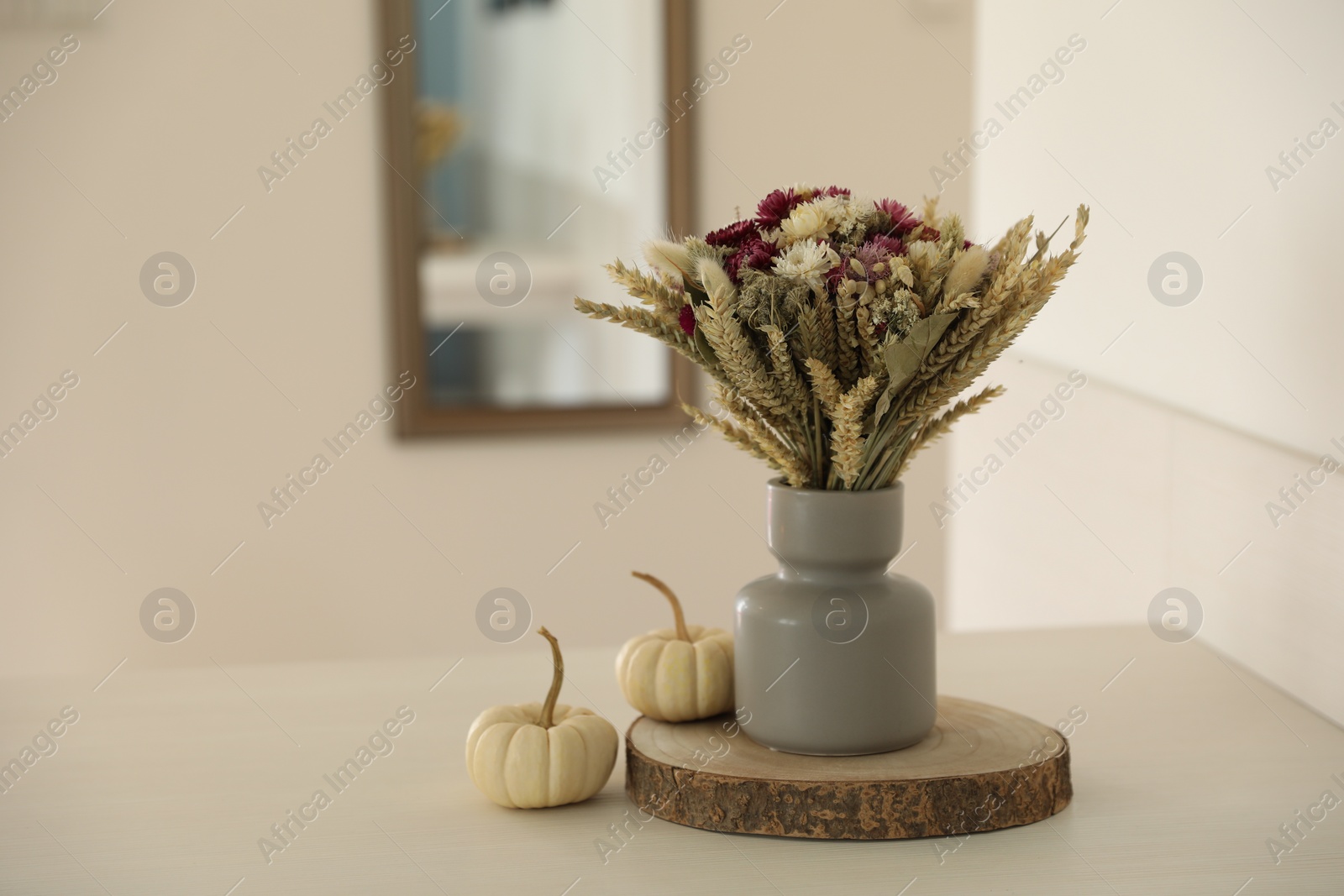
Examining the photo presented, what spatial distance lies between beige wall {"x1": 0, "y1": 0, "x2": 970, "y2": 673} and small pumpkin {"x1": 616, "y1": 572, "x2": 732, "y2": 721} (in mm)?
1944

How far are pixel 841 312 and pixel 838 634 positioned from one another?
248mm

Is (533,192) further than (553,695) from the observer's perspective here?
Yes

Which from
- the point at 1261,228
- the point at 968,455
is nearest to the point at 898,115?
the point at 968,455

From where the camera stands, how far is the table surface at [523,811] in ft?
2.95

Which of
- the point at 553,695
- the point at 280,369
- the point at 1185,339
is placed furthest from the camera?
the point at 280,369

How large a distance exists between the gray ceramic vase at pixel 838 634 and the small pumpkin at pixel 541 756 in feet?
0.43

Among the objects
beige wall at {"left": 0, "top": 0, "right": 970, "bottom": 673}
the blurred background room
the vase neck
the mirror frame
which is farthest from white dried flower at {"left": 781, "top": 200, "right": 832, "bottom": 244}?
beige wall at {"left": 0, "top": 0, "right": 970, "bottom": 673}

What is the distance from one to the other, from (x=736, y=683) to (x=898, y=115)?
2239 mm

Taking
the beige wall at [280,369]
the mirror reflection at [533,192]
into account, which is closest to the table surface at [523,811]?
the beige wall at [280,369]

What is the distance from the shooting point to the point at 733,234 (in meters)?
0.96

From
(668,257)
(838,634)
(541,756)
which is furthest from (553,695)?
(668,257)

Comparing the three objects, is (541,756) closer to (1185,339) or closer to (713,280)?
(713,280)

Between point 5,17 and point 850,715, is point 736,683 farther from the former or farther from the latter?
point 5,17

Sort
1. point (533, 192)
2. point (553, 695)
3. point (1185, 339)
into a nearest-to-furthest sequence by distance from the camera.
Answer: point (553, 695) → point (1185, 339) → point (533, 192)
